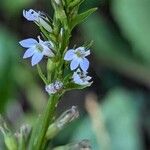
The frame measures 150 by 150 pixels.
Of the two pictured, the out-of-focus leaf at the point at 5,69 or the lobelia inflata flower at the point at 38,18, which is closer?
the lobelia inflata flower at the point at 38,18

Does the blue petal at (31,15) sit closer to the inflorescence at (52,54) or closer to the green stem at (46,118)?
the inflorescence at (52,54)

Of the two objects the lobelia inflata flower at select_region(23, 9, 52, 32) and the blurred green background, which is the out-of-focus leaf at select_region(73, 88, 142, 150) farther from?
the lobelia inflata flower at select_region(23, 9, 52, 32)

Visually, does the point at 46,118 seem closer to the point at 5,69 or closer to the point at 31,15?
the point at 31,15

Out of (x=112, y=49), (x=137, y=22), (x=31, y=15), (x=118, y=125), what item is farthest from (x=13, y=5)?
(x=31, y=15)

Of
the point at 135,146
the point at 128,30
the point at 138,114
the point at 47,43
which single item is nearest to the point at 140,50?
the point at 128,30

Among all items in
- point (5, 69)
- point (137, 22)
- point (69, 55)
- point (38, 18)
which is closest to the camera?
point (69, 55)

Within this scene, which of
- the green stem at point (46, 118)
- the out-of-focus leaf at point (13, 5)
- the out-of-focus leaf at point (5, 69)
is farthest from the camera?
the out-of-focus leaf at point (13, 5)

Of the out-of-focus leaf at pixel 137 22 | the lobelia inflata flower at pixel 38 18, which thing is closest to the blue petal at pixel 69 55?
the lobelia inflata flower at pixel 38 18
